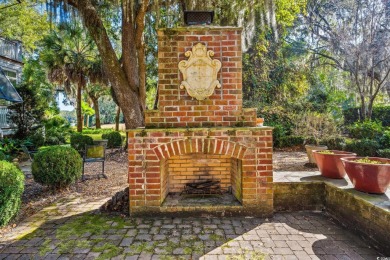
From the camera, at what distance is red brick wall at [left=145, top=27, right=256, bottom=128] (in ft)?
10.5

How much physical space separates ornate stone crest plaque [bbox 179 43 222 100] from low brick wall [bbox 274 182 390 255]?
5.94 ft

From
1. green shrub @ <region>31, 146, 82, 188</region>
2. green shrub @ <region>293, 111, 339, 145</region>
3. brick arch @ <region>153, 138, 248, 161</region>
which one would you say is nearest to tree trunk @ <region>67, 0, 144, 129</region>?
green shrub @ <region>31, 146, 82, 188</region>

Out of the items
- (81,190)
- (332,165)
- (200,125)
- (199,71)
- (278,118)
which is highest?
(199,71)

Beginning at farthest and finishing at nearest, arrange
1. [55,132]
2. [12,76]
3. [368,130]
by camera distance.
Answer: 1. [12,76]
2. [55,132]
3. [368,130]

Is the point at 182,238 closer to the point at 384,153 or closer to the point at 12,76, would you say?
the point at 384,153

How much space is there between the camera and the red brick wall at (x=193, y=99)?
3.19 meters

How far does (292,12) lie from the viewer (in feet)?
31.2

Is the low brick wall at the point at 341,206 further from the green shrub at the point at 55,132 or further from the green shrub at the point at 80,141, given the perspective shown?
the green shrub at the point at 55,132

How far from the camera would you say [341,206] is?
119 inches

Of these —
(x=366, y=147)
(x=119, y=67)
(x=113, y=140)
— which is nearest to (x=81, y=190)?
(x=119, y=67)

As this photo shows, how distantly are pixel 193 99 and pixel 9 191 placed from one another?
8.70 feet

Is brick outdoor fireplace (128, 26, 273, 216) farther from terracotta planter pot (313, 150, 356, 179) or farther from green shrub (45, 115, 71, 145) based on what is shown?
green shrub (45, 115, 71, 145)

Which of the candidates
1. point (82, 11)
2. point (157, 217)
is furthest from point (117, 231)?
point (82, 11)

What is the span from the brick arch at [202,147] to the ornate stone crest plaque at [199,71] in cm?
65
